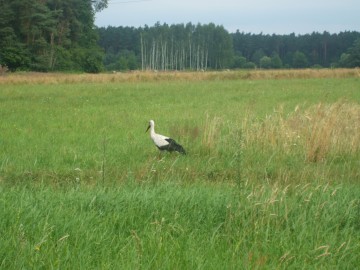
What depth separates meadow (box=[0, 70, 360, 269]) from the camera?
12.8 ft

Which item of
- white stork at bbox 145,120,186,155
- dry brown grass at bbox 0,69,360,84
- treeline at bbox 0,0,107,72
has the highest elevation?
treeline at bbox 0,0,107,72

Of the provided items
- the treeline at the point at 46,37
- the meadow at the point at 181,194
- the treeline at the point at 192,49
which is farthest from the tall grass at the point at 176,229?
the treeline at the point at 192,49

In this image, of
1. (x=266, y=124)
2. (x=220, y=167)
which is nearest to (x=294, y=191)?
(x=220, y=167)

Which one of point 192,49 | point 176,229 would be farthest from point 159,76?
point 192,49

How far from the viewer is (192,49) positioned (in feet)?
348

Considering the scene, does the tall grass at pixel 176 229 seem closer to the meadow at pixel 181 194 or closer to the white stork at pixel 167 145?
the meadow at pixel 181 194

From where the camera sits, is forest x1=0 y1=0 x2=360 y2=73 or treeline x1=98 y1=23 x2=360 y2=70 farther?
treeline x1=98 y1=23 x2=360 y2=70

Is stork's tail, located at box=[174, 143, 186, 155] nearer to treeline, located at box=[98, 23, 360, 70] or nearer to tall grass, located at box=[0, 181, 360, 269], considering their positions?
tall grass, located at box=[0, 181, 360, 269]

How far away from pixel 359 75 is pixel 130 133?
104 ft

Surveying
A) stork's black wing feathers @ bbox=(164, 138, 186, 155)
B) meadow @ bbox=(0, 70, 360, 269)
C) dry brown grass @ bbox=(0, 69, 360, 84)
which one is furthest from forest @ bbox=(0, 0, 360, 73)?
stork's black wing feathers @ bbox=(164, 138, 186, 155)

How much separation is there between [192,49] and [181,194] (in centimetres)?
10244

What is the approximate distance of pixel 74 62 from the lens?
202 ft

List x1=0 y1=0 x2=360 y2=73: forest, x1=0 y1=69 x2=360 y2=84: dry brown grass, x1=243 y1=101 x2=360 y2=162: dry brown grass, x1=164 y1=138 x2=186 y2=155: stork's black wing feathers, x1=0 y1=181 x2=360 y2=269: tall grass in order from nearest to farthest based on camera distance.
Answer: x1=0 y1=181 x2=360 y2=269: tall grass, x1=243 y1=101 x2=360 y2=162: dry brown grass, x1=164 y1=138 x2=186 y2=155: stork's black wing feathers, x1=0 y1=69 x2=360 y2=84: dry brown grass, x1=0 y1=0 x2=360 y2=73: forest

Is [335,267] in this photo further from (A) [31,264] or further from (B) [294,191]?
(A) [31,264]
